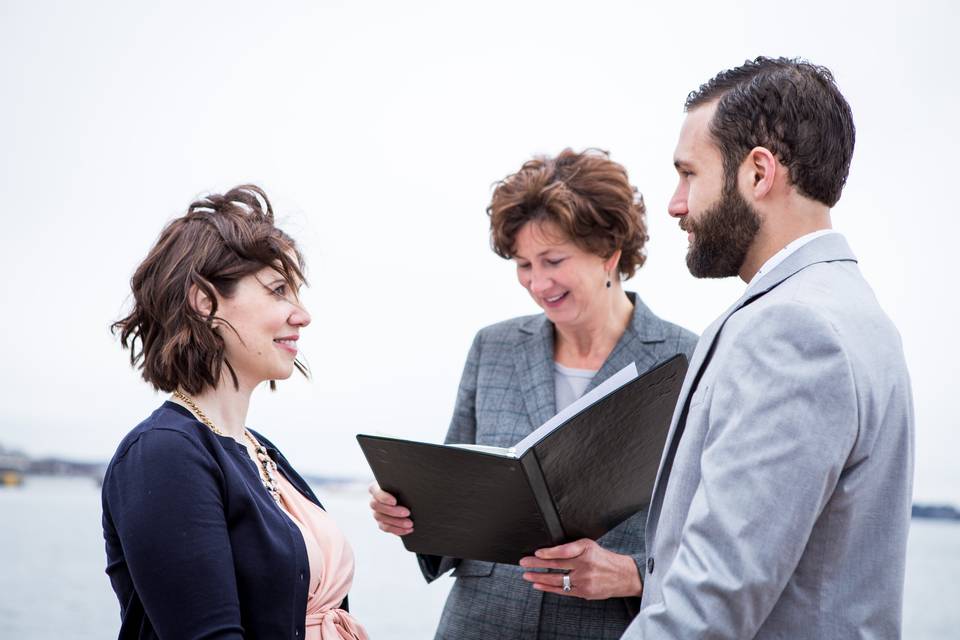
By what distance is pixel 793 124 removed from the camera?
4.14 feet

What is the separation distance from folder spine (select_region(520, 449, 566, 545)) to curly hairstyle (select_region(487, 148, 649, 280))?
848 millimetres

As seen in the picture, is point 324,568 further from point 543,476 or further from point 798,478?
point 798,478

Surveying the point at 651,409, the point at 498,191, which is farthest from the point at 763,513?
the point at 498,191

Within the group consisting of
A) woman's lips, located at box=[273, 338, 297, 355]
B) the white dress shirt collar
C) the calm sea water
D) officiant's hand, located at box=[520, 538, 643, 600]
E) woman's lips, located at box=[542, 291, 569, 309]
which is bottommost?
the calm sea water

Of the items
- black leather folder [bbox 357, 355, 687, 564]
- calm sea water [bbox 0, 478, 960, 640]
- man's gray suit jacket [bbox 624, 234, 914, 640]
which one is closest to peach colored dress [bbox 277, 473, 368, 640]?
black leather folder [bbox 357, 355, 687, 564]

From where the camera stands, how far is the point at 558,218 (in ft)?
7.14

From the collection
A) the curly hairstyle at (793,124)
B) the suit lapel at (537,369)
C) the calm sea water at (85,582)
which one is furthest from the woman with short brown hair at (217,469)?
the calm sea water at (85,582)

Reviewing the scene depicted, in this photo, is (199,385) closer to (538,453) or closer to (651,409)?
(538,453)

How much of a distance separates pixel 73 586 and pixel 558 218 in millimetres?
3896

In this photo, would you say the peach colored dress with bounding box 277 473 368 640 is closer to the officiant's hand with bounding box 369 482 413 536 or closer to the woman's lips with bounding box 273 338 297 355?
the officiant's hand with bounding box 369 482 413 536

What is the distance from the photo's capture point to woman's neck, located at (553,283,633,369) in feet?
7.22

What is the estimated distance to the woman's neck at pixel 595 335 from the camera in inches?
86.7

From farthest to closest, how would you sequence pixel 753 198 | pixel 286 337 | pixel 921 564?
pixel 921 564
pixel 286 337
pixel 753 198

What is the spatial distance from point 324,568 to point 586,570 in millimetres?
502
